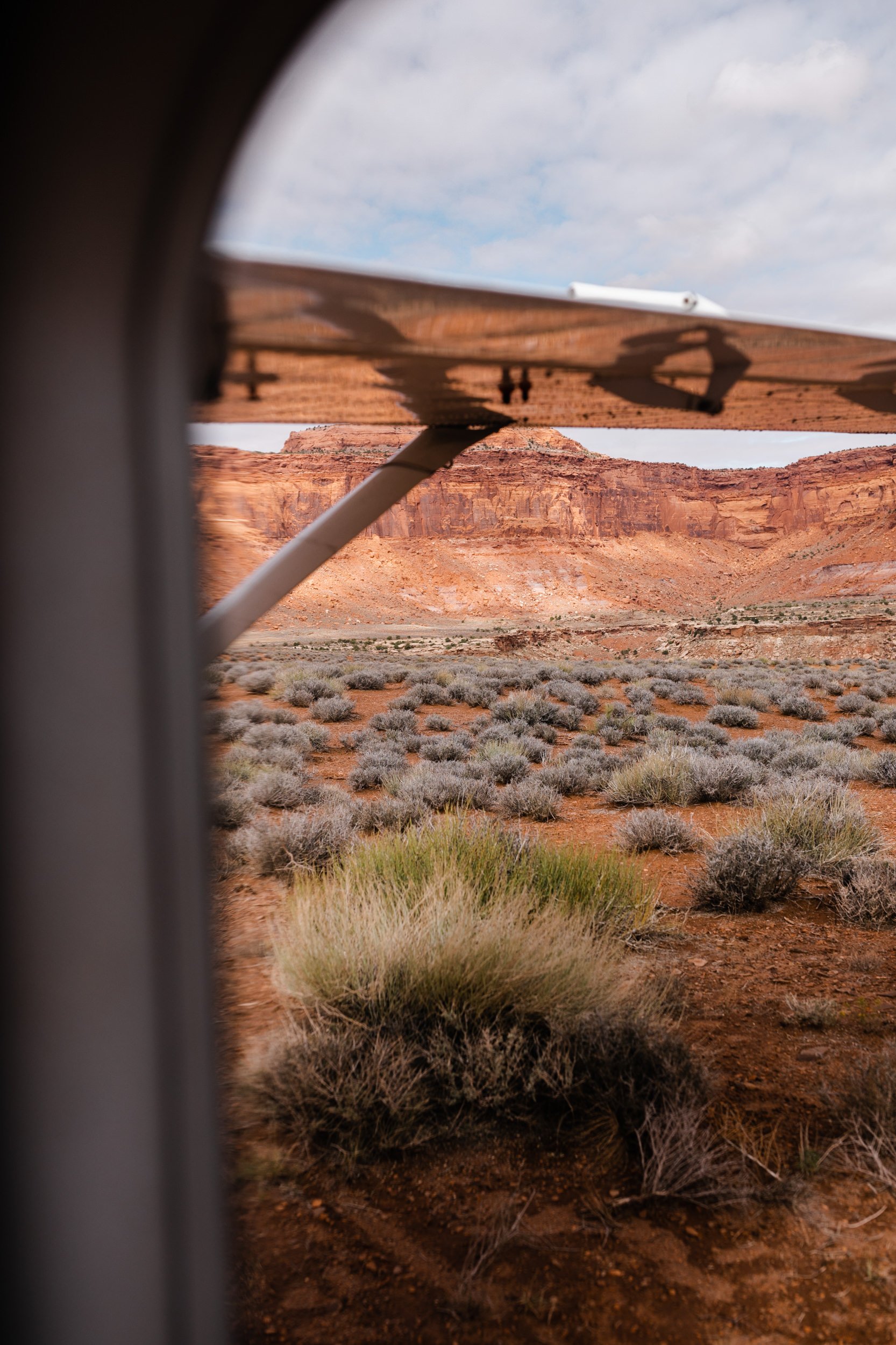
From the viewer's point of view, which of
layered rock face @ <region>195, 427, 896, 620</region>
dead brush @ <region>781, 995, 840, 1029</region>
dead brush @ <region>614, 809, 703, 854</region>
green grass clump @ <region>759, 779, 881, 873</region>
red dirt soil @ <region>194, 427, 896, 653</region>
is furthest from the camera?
layered rock face @ <region>195, 427, 896, 620</region>

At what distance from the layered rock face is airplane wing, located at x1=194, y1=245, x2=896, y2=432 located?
218 feet

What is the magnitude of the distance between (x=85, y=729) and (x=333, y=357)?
1.56 m

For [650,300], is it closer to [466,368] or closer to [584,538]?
[466,368]

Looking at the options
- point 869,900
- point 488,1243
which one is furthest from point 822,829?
point 488,1243

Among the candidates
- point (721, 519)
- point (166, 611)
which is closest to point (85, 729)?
point (166, 611)

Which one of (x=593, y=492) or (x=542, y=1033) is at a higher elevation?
(x=593, y=492)

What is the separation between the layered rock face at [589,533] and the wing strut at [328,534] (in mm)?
66371

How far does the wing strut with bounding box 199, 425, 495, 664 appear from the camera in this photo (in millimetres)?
1745

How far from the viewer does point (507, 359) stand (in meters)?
2.45

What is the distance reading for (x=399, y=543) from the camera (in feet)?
284

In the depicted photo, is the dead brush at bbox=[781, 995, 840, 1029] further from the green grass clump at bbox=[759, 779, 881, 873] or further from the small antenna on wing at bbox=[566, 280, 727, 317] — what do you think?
the small antenna on wing at bbox=[566, 280, 727, 317]

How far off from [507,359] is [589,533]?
94.4 meters

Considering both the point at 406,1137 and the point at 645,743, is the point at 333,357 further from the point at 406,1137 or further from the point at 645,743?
the point at 645,743

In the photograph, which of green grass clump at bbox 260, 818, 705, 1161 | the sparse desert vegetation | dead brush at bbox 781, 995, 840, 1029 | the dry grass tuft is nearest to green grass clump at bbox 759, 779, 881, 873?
the sparse desert vegetation
